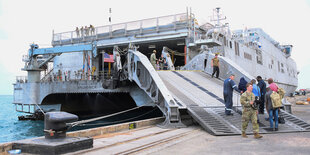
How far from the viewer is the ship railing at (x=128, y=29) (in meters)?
29.4

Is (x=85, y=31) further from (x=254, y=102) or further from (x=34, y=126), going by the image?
(x=254, y=102)

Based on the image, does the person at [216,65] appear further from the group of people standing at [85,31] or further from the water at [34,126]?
the group of people standing at [85,31]

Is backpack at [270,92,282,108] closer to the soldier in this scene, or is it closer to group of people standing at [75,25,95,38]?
the soldier

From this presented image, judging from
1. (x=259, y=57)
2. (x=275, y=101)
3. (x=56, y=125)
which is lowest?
(x=56, y=125)

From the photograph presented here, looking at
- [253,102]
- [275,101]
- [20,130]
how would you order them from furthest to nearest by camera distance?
[20,130], [275,101], [253,102]

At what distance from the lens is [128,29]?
32625 mm

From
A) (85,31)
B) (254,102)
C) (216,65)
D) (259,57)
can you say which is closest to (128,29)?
(85,31)

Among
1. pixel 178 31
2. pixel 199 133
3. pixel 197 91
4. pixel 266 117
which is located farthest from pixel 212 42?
pixel 199 133

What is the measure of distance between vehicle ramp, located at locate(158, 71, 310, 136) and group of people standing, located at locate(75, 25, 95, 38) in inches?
808

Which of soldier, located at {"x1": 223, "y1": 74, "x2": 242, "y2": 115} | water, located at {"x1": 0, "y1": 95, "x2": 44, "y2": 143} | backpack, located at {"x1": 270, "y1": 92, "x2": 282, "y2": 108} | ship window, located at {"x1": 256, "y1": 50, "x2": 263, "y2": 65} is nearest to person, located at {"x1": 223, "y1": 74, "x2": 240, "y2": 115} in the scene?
soldier, located at {"x1": 223, "y1": 74, "x2": 242, "y2": 115}

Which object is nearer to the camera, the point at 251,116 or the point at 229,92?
the point at 251,116

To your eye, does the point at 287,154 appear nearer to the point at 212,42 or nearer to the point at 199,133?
the point at 199,133

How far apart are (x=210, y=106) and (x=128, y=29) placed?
2303 cm

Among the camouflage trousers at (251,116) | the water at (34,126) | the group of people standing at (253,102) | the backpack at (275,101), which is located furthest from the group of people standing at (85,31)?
the camouflage trousers at (251,116)
